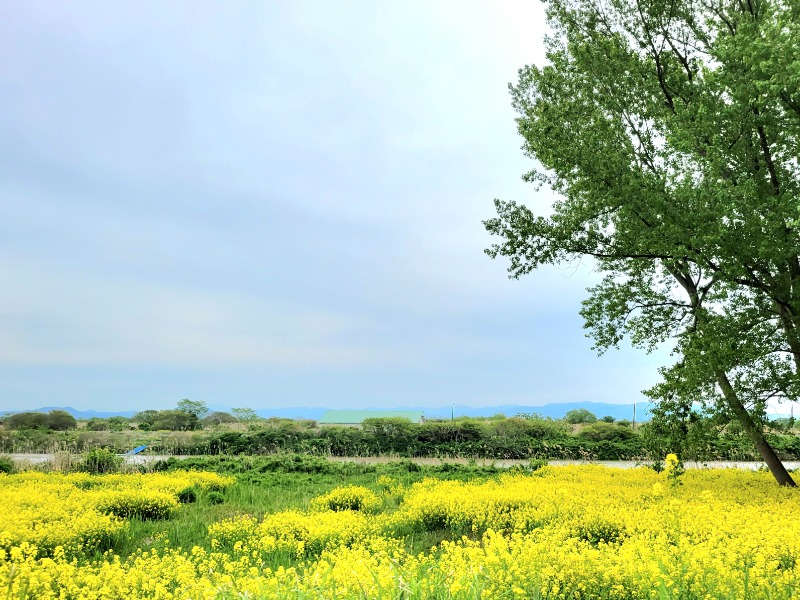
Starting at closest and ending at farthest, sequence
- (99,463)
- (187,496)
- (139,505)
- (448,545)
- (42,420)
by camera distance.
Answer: (448,545)
(139,505)
(187,496)
(99,463)
(42,420)

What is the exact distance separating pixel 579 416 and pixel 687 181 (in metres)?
30.6

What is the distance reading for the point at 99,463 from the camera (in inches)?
641

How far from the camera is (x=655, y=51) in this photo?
40.6 ft

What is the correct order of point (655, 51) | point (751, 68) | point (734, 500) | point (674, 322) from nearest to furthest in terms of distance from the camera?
point (751, 68) → point (734, 500) → point (655, 51) → point (674, 322)

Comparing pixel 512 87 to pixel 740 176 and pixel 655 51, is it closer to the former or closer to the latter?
pixel 655 51

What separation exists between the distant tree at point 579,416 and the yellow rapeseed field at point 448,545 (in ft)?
80.1

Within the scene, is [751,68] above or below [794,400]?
above

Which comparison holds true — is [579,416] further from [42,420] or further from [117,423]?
[42,420]

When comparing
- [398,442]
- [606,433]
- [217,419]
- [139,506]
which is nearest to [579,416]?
[606,433]

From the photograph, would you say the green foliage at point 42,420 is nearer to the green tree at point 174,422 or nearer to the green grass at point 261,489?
the green tree at point 174,422

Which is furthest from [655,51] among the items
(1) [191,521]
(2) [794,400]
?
(1) [191,521]

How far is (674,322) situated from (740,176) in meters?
4.38

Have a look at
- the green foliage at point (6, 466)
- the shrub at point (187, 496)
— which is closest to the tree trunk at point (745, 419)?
the shrub at point (187, 496)

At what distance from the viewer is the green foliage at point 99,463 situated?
16.1 metres
